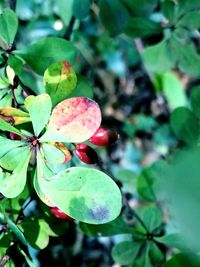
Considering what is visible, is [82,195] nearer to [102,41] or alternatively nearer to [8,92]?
[8,92]

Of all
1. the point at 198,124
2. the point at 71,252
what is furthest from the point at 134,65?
the point at 198,124

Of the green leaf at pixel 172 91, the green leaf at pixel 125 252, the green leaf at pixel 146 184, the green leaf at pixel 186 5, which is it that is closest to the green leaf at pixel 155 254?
the green leaf at pixel 125 252

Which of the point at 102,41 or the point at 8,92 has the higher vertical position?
the point at 8,92

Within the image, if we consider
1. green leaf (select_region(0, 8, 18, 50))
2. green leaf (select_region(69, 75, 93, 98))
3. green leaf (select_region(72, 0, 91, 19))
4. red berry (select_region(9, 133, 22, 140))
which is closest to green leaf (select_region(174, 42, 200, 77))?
green leaf (select_region(72, 0, 91, 19))

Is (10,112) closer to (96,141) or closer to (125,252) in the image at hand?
(96,141)

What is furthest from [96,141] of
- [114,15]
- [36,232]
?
[114,15]
